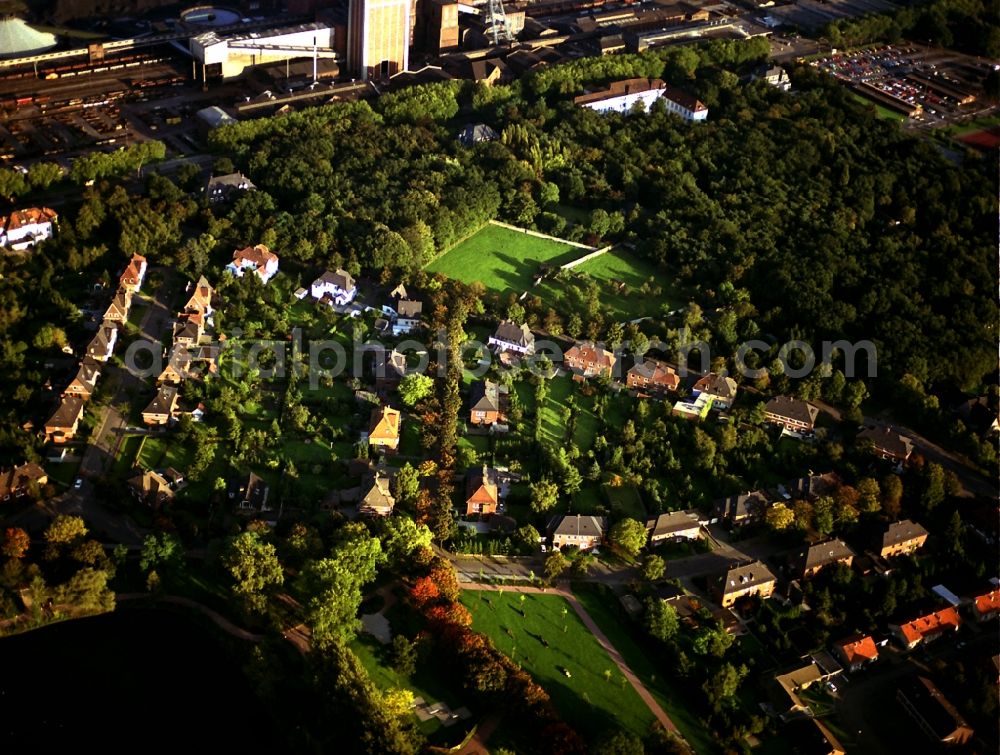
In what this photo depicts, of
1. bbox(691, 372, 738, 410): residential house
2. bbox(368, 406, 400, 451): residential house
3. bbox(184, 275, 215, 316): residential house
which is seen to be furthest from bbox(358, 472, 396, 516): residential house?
bbox(691, 372, 738, 410): residential house

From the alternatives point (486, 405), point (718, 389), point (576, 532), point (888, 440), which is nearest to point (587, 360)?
point (718, 389)

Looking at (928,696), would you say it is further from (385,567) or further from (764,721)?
(385,567)

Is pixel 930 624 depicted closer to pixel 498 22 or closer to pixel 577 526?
pixel 577 526

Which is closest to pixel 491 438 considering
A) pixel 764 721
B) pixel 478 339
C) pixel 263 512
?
pixel 478 339

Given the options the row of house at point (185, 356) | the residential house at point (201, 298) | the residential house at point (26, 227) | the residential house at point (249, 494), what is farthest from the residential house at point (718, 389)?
the residential house at point (26, 227)

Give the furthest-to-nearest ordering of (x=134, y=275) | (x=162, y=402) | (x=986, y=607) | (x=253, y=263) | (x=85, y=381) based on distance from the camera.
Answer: (x=253, y=263), (x=134, y=275), (x=85, y=381), (x=162, y=402), (x=986, y=607)

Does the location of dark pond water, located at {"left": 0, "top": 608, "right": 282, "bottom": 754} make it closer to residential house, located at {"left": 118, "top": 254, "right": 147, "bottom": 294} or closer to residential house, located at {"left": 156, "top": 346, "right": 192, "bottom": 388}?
residential house, located at {"left": 156, "top": 346, "right": 192, "bottom": 388}

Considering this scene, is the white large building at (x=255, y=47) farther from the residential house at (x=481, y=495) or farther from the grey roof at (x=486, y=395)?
the residential house at (x=481, y=495)
